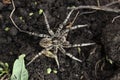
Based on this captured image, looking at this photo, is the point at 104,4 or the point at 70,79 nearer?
the point at 70,79

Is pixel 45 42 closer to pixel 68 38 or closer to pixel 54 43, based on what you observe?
pixel 54 43

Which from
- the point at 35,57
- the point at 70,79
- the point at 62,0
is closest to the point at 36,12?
the point at 62,0

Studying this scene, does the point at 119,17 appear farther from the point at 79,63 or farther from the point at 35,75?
the point at 35,75

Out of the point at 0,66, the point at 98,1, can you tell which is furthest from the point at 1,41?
the point at 98,1

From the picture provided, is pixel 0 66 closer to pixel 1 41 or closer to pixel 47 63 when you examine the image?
pixel 1 41

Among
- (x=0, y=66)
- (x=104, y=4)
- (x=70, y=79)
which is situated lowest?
(x=70, y=79)

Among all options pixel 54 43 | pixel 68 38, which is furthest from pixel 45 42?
pixel 68 38

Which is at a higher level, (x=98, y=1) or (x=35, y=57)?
(x=98, y=1)
